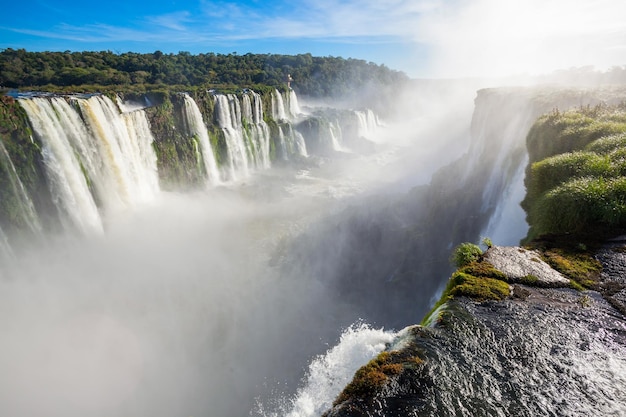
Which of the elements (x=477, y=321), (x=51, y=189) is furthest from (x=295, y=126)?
(x=477, y=321)

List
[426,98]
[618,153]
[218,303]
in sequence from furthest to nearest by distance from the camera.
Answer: [426,98] → [218,303] → [618,153]

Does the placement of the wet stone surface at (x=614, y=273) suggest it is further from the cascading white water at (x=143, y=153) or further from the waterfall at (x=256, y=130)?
the waterfall at (x=256, y=130)

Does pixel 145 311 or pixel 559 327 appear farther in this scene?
pixel 145 311

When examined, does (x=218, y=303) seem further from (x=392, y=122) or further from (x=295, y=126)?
(x=392, y=122)

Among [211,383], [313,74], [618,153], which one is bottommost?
[211,383]

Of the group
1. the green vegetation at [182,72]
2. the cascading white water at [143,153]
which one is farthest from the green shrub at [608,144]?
the green vegetation at [182,72]

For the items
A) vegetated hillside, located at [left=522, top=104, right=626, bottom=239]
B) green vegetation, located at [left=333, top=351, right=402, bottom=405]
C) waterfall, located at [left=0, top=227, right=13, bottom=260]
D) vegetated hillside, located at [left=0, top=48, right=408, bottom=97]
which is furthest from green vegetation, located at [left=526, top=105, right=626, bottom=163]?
vegetated hillside, located at [left=0, top=48, right=408, bottom=97]

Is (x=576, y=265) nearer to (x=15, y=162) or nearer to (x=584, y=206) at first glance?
Result: (x=584, y=206)

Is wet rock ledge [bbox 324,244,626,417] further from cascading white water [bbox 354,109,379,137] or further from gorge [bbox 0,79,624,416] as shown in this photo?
cascading white water [bbox 354,109,379,137]
